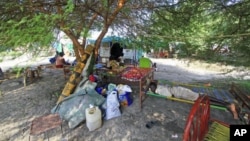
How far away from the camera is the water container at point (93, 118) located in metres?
4.47

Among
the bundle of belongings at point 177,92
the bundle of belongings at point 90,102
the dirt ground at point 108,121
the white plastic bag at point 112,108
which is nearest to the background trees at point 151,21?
the bundle of belongings at point 177,92

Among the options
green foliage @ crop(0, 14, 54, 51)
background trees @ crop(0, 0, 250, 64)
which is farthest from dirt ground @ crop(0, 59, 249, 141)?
→ green foliage @ crop(0, 14, 54, 51)

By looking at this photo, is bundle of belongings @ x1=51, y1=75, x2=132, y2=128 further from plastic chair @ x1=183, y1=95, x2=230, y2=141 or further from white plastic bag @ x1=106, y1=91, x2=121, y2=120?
A: plastic chair @ x1=183, y1=95, x2=230, y2=141

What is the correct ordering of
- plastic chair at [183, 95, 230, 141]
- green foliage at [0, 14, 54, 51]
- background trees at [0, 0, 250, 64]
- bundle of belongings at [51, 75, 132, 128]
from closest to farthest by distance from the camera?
plastic chair at [183, 95, 230, 141], green foliage at [0, 14, 54, 51], background trees at [0, 0, 250, 64], bundle of belongings at [51, 75, 132, 128]

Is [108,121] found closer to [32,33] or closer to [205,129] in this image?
[205,129]

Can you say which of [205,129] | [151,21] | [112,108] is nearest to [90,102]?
[112,108]

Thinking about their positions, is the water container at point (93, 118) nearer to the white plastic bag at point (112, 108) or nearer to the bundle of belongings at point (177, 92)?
the white plastic bag at point (112, 108)

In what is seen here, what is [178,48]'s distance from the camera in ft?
21.0

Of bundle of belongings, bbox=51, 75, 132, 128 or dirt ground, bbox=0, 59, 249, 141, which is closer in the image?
dirt ground, bbox=0, 59, 249, 141

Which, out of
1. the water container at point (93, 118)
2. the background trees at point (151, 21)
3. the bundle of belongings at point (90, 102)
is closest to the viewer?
the background trees at point (151, 21)

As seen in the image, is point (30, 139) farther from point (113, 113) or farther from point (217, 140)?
point (217, 140)

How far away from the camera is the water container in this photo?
4473mm

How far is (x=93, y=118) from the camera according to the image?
4.48m

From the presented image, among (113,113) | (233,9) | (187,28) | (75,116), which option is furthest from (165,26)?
(75,116)
